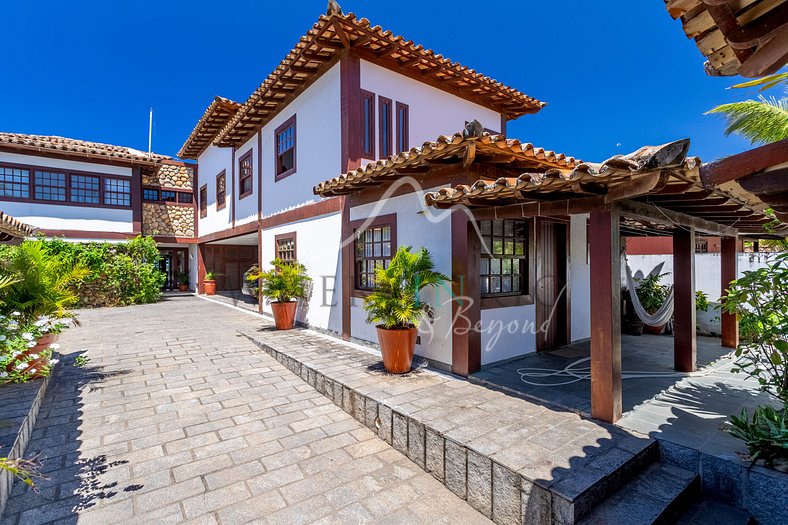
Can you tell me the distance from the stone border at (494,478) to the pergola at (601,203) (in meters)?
0.96

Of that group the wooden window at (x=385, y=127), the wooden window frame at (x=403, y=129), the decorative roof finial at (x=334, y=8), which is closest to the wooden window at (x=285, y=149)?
the wooden window at (x=385, y=127)

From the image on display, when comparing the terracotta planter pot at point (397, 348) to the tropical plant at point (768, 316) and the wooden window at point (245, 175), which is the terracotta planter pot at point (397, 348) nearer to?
the tropical plant at point (768, 316)

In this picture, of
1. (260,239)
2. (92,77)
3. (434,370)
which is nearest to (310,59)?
(260,239)

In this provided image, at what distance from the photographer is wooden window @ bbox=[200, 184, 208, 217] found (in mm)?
15641

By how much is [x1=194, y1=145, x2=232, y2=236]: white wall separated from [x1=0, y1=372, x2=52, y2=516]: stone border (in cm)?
962

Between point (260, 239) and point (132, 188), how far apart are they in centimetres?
901

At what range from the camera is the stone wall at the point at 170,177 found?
17406 millimetres

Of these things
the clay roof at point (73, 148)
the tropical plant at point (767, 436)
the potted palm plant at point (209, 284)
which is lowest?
the tropical plant at point (767, 436)

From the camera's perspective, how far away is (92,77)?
720 inches

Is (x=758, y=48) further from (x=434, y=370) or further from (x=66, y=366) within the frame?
(x=66, y=366)

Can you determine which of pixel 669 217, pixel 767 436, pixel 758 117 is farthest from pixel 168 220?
pixel 758 117

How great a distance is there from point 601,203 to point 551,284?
10.2 ft

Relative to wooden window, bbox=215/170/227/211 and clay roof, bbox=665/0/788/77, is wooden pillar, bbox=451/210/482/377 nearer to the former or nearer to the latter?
clay roof, bbox=665/0/788/77

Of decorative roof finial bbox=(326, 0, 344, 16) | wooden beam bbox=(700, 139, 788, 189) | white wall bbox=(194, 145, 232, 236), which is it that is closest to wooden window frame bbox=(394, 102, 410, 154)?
decorative roof finial bbox=(326, 0, 344, 16)
